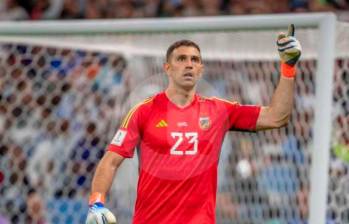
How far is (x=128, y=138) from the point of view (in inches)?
216

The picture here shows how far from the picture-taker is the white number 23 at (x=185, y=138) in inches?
217

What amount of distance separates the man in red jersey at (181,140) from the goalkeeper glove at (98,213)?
0.01 meters

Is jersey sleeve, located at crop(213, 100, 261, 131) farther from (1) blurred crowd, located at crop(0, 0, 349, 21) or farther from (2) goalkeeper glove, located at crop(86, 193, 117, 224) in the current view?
(1) blurred crowd, located at crop(0, 0, 349, 21)

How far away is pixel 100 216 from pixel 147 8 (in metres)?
6.38

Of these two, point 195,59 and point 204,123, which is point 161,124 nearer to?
point 204,123

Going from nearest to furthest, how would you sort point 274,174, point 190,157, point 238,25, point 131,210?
point 190,157 → point 238,25 → point 274,174 → point 131,210

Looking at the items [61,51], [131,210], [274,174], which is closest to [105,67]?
[61,51]

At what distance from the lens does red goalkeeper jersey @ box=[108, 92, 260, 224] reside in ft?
17.9

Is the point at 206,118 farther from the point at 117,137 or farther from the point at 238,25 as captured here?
the point at 238,25

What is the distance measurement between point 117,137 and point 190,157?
0.39m

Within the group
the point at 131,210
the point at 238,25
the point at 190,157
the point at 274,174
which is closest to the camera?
the point at 190,157

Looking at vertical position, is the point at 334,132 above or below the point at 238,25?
below

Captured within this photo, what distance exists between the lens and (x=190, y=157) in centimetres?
549

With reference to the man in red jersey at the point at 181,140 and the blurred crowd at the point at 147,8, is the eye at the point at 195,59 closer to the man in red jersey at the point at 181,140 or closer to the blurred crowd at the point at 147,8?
the man in red jersey at the point at 181,140
